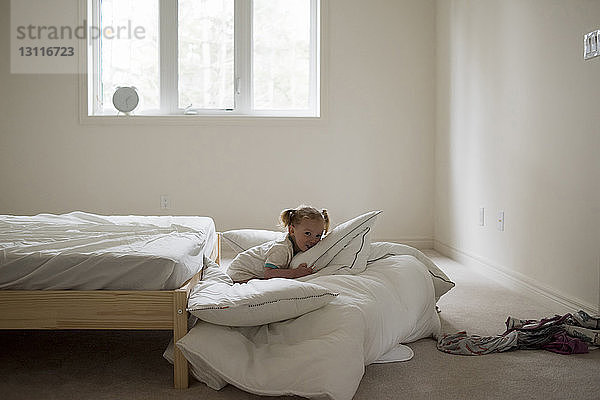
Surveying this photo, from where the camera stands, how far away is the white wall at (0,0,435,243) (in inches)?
215

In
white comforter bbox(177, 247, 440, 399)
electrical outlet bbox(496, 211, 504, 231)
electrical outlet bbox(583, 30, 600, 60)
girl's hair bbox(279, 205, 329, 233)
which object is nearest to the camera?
white comforter bbox(177, 247, 440, 399)

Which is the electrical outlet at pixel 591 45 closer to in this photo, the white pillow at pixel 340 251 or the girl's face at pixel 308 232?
the white pillow at pixel 340 251

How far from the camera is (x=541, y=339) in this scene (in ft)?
8.81

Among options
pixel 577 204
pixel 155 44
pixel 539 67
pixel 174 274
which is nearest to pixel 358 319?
pixel 174 274

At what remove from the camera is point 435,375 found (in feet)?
7.72

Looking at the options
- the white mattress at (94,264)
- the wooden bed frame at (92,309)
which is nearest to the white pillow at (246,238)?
the white mattress at (94,264)

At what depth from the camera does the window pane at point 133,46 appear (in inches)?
220

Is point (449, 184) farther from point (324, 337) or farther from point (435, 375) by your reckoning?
point (324, 337)

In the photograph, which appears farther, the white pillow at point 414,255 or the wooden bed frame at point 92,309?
the white pillow at point 414,255

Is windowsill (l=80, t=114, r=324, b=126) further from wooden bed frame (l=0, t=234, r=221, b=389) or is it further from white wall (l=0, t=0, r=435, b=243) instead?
wooden bed frame (l=0, t=234, r=221, b=389)

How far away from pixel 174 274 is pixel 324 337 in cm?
55

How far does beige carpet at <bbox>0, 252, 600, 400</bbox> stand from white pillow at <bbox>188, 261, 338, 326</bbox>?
0.23m

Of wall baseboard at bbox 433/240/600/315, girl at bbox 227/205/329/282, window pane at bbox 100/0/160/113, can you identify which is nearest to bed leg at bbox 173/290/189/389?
girl at bbox 227/205/329/282

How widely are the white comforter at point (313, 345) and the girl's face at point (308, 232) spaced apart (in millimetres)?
285
